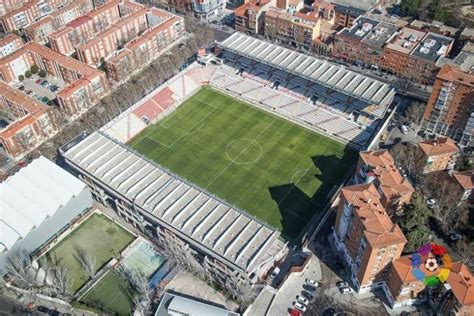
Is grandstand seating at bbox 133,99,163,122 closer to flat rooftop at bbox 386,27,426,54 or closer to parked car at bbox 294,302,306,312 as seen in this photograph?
parked car at bbox 294,302,306,312

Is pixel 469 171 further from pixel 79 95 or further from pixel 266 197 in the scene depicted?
pixel 79 95

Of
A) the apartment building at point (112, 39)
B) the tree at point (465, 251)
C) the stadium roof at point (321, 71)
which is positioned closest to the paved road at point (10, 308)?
the apartment building at point (112, 39)

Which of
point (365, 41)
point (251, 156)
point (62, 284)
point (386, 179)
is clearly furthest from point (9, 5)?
point (386, 179)

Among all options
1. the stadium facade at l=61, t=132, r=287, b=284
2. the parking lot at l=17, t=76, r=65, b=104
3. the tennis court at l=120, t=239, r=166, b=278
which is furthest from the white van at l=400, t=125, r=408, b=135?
the parking lot at l=17, t=76, r=65, b=104

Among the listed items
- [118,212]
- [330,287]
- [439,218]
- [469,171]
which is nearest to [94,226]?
[118,212]

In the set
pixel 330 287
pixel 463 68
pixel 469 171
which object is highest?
pixel 463 68

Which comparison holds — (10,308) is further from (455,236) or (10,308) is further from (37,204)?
(455,236)
